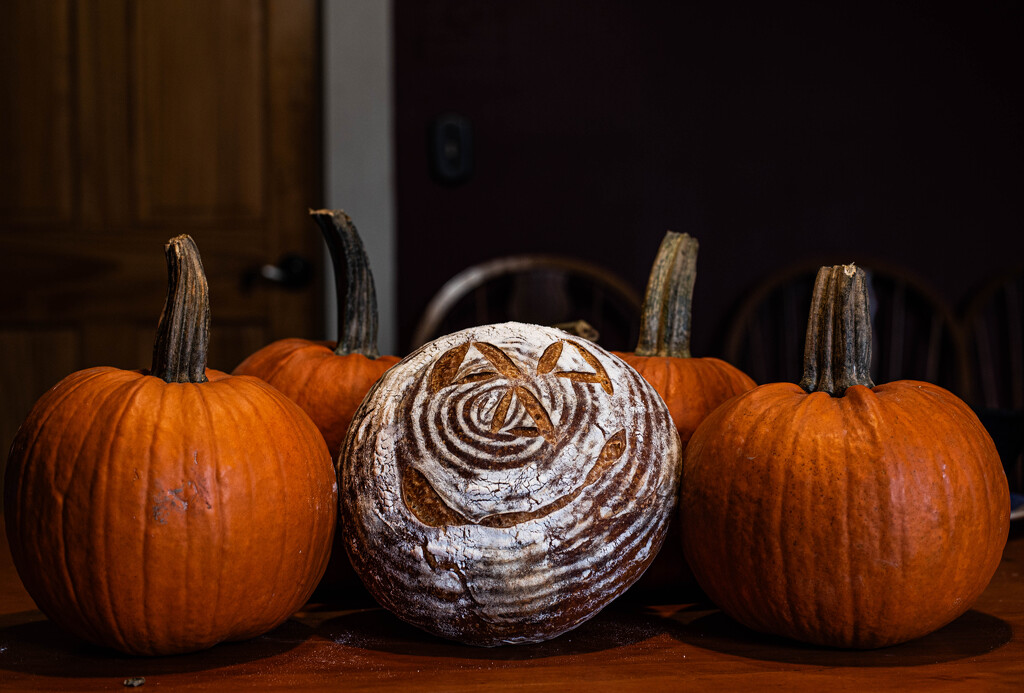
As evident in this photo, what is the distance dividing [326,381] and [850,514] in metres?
0.45

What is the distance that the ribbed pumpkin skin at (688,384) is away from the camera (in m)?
0.80

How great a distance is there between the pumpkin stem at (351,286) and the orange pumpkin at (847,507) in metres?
0.34

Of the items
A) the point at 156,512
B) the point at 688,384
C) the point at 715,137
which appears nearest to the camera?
the point at 156,512

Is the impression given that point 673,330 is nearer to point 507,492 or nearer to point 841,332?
point 841,332

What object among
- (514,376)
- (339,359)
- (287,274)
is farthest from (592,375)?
(287,274)

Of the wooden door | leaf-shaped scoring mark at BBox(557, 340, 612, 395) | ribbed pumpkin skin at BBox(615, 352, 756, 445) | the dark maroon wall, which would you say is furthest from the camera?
the dark maroon wall

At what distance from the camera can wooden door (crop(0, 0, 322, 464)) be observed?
2361 mm

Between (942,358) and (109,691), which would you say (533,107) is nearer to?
(942,358)

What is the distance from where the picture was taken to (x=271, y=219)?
2436 millimetres

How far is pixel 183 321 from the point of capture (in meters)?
0.66

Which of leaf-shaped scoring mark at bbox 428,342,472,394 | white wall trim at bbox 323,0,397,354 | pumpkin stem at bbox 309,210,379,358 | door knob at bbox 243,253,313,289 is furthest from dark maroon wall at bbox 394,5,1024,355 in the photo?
leaf-shaped scoring mark at bbox 428,342,472,394

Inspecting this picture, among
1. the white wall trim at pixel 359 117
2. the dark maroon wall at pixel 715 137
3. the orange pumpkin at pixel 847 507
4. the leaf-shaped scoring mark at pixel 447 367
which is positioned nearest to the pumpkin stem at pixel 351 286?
the leaf-shaped scoring mark at pixel 447 367

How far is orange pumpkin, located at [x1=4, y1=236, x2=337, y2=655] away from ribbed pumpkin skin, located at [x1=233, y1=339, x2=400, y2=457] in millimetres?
138

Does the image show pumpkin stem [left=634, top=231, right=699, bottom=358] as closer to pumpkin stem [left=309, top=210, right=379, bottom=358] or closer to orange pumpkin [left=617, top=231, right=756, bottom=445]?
orange pumpkin [left=617, top=231, right=756, bottom=445]
